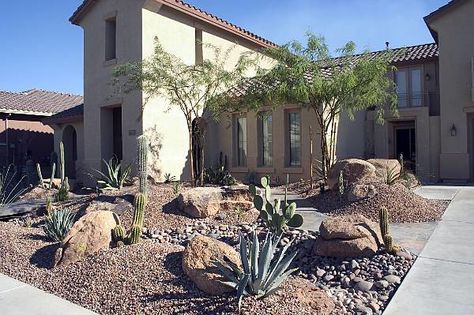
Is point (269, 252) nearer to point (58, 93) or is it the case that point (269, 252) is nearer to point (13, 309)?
point (13, 309)

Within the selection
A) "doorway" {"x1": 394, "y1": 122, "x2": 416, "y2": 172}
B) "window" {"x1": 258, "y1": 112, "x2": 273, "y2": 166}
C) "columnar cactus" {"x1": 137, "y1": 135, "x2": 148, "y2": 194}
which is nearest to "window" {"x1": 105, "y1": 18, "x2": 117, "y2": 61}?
"window" {"x1": 258, "y1": 112, "x2": 273, "y2": 166}

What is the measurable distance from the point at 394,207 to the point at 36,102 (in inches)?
Answer: 901

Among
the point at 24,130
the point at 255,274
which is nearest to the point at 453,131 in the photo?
the point at 255,274

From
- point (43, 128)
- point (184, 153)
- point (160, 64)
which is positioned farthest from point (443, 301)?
point (43, 128)

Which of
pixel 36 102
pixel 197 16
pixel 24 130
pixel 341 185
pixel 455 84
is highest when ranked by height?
pixel 197 16

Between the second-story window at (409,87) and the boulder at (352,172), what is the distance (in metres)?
10.5

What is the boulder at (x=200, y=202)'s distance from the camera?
9.55 metres

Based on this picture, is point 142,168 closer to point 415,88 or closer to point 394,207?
point 394,207

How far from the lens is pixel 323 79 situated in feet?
43.9

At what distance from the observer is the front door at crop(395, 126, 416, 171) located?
21.0 m

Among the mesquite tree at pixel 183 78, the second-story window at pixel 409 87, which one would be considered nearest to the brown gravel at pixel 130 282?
the mesquite tree at pixel 183 78

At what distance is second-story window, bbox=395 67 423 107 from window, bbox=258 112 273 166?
7375 mm

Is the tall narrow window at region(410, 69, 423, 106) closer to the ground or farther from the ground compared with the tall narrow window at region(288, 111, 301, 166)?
farther from the ground

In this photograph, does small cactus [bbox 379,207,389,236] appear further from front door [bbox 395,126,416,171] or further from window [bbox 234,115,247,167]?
front door [bbox 395,126,416,171]
